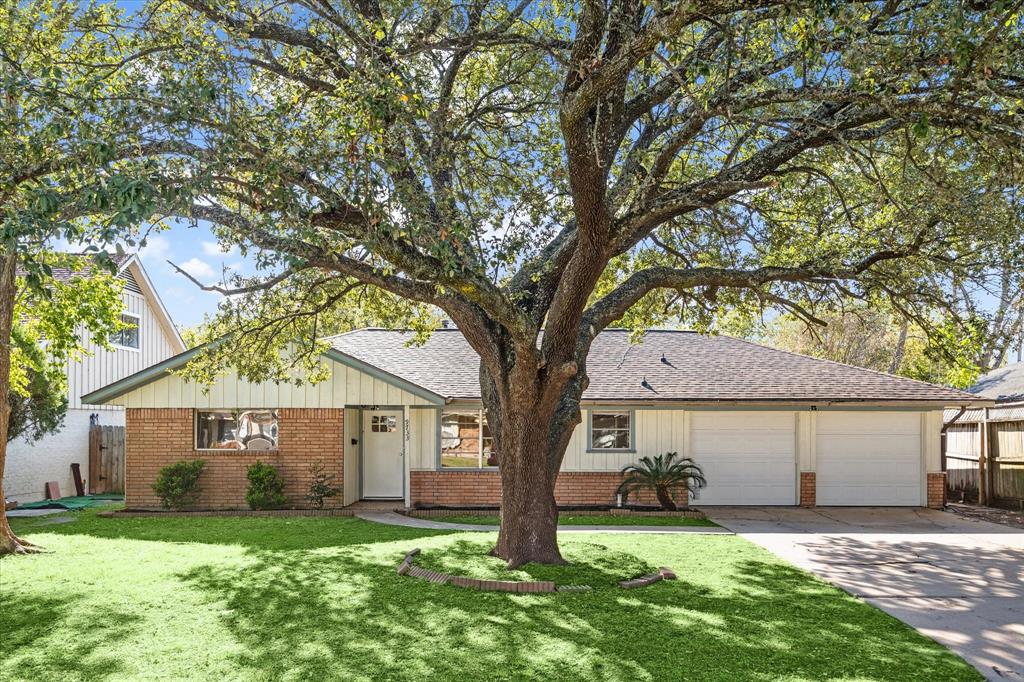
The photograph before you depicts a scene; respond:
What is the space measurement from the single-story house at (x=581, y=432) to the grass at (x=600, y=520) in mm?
1159

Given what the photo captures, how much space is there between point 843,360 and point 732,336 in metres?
12.1

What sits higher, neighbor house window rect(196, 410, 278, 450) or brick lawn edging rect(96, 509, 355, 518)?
neighbor house window rect(196, 410, 278, 450)

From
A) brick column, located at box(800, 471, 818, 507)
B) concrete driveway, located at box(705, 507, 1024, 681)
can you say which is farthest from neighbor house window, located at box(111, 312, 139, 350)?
brick column, located at box(800, 471, 818, 507)

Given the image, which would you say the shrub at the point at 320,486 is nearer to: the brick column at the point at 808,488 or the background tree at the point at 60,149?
the background tree at the point at 60,149

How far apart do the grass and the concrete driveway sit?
67 centimetres

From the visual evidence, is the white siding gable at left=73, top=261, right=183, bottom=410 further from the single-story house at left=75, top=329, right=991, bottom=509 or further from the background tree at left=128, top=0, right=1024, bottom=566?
the background tree at left=128, top=0, right=1024, bottom=566

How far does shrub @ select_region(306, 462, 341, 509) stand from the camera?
1545cm

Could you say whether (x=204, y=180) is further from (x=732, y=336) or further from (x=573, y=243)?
(x=732, y=336)

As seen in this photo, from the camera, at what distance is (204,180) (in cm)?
612

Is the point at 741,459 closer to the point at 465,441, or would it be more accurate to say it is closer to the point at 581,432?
the point at 581,432

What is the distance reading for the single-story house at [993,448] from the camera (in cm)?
1742

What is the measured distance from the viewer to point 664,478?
15.7 m

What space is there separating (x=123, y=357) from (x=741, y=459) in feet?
56.3

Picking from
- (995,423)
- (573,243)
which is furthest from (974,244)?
(995,423)
